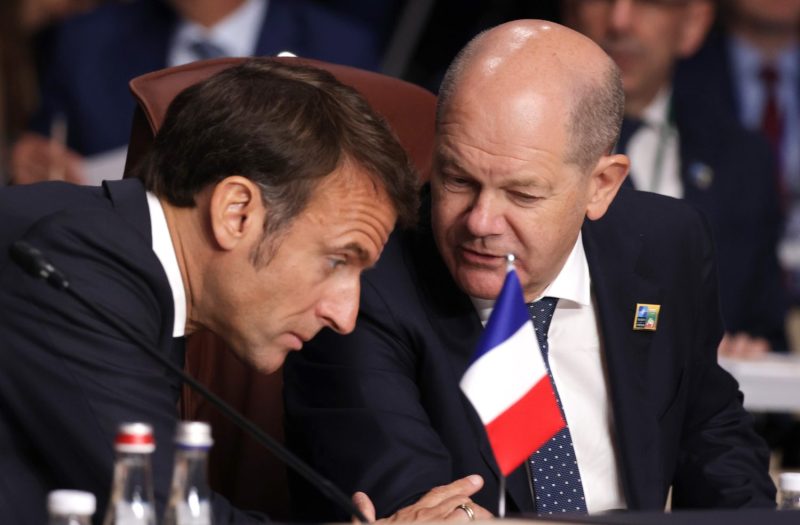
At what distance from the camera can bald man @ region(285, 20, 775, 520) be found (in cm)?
264

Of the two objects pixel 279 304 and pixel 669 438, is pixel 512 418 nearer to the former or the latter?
pixel 279 304

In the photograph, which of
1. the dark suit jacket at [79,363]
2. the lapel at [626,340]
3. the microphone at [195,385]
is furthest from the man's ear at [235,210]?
the lapel at [626,340]

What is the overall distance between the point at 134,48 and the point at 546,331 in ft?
7.96

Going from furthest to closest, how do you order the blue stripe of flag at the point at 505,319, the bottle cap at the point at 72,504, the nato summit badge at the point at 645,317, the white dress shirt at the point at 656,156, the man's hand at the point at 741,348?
1. the white dress shirt at the point at 656,156
2. the man's hand at the point at 741,348
3. the nato summit badge at the point at 645,317
4. the blue stripe of flag at the point at 505,319
5. the bottle cap at the point at 72,504

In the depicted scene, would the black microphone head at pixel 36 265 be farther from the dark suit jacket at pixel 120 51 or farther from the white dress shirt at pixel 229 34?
the white dress shirt at pixel 229 34

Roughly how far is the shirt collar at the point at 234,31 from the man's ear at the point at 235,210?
2.59m

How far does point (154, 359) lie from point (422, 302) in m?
0.66

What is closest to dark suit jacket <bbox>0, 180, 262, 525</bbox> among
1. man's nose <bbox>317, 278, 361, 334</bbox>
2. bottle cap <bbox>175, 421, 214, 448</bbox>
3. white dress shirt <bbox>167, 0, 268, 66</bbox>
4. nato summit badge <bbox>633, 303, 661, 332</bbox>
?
man's nose <bbox>317, 278, 361, 334</bbox>

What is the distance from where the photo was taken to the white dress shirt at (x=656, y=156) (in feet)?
15.8

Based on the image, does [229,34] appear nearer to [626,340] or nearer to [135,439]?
[626,340]

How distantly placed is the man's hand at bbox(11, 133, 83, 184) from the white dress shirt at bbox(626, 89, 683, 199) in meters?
1.62

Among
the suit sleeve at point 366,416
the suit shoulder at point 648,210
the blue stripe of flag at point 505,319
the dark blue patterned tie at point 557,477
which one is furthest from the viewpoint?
the suit shoulder at point 648,210

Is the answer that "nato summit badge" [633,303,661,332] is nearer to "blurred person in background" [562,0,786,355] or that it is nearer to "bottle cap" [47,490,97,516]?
"bottle cap" [47,490,97,516]

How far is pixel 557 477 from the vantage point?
2746 mm
